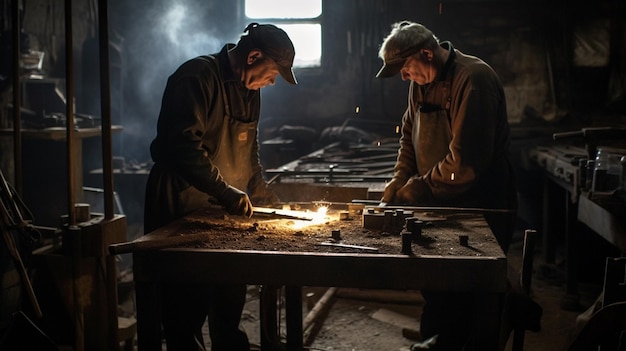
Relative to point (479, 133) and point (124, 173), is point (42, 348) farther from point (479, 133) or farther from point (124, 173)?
point (124, 173)

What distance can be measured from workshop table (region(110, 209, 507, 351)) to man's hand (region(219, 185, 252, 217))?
429mm

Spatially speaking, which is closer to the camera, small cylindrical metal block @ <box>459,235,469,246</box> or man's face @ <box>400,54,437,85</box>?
small cylindrical metal block @ <box>459,235,469,246</box>

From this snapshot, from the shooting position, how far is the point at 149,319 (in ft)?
10.6

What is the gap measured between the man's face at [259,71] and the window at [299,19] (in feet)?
23.1

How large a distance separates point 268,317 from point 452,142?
5.29 feet

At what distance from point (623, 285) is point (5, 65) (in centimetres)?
590

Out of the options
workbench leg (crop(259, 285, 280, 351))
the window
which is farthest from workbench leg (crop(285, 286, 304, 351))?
the window

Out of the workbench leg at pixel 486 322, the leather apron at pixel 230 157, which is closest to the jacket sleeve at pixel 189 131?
the leather apron at pixel 230 157

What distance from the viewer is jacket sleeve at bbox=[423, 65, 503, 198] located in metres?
4.13

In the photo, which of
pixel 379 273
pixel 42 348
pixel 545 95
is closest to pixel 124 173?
pixel 42 348

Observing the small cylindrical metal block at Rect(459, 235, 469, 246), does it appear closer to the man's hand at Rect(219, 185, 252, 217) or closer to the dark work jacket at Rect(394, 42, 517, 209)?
the dark work jacket at Rect(394, 42, 517, 209)

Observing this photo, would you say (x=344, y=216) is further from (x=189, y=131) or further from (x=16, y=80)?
(x=16, y=80)

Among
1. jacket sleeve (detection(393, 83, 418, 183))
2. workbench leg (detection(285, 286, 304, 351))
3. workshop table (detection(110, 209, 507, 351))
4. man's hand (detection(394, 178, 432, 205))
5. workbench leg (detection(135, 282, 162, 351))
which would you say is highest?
jacket sleeve (detection(393, 83, 418, 183))

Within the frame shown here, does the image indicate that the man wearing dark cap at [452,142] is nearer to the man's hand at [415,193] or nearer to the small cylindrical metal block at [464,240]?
the man's hand at [415,193]
